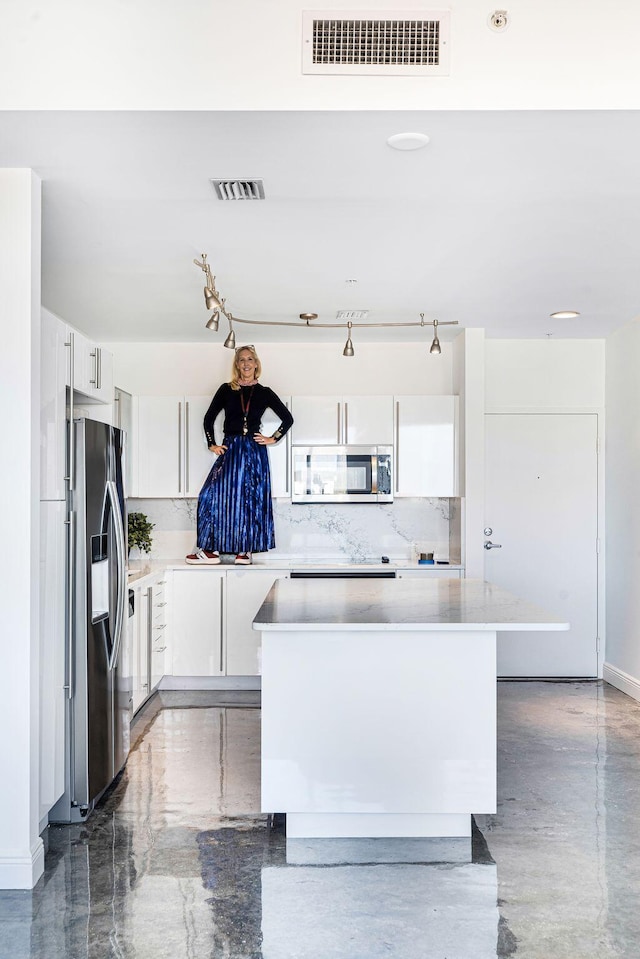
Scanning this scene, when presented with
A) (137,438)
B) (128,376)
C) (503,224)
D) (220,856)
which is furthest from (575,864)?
(128,376)

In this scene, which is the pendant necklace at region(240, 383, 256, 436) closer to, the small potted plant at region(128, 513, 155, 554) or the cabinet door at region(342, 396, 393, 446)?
the cabinet door at region(342, 396, 393, 446)

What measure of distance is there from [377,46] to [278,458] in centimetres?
360

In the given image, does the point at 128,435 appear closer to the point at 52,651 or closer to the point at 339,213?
the point at 52,651

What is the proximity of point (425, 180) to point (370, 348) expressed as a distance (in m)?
3.17

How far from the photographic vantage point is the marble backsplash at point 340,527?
608 cm

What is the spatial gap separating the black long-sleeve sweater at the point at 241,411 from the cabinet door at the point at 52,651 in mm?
2545

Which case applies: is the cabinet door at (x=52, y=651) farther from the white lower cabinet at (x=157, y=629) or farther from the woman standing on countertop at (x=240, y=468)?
the woman standing on countertop at (x=240, y=468)

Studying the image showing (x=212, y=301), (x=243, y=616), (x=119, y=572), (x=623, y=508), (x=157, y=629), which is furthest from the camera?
(x=623, y=508)

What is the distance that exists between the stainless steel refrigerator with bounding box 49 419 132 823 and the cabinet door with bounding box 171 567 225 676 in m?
1.87

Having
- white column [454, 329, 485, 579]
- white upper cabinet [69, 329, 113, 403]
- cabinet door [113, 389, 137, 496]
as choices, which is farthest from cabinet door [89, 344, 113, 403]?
white column [454, 329, 485, 579]

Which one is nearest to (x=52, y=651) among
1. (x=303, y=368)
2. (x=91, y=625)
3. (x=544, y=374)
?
(x=91, y=625)

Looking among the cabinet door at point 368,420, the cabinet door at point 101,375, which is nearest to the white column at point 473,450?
the cabinet door at point 368,420

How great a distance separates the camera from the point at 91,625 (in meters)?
3.31

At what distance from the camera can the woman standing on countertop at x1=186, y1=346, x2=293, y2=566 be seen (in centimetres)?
570
